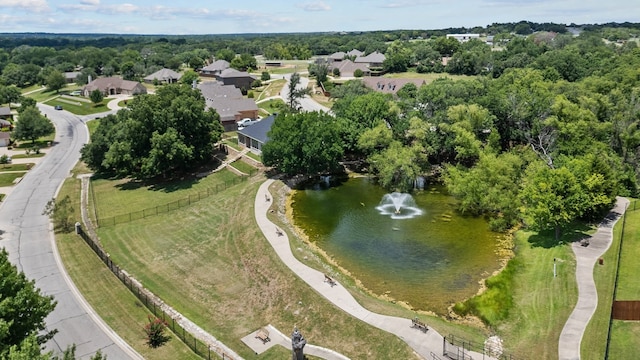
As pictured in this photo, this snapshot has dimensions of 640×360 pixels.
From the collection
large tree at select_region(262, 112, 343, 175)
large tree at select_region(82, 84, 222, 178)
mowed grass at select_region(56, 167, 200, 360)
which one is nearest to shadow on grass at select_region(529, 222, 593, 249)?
large tree at select_region(262, 112, 343, 175)

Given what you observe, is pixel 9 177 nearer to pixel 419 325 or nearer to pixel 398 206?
pixel 398 206

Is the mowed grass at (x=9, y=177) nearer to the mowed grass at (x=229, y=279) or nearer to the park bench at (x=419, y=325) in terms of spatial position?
the mowed grass at (x=229, y=279)

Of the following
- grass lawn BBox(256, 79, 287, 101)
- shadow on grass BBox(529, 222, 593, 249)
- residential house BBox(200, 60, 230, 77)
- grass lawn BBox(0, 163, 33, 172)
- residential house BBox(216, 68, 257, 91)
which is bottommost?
shadow on grass BBox(529, 222, 593, 249)

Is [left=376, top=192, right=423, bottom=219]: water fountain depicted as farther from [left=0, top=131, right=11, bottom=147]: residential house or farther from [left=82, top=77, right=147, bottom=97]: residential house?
[left=82, top=77, right=147, bottom=97]: residential house

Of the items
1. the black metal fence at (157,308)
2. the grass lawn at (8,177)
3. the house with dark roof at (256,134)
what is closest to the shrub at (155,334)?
the black metal fence at (157,308)

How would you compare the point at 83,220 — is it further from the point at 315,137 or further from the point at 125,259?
the point at 315,137

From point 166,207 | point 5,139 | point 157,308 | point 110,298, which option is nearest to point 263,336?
point 157,308
